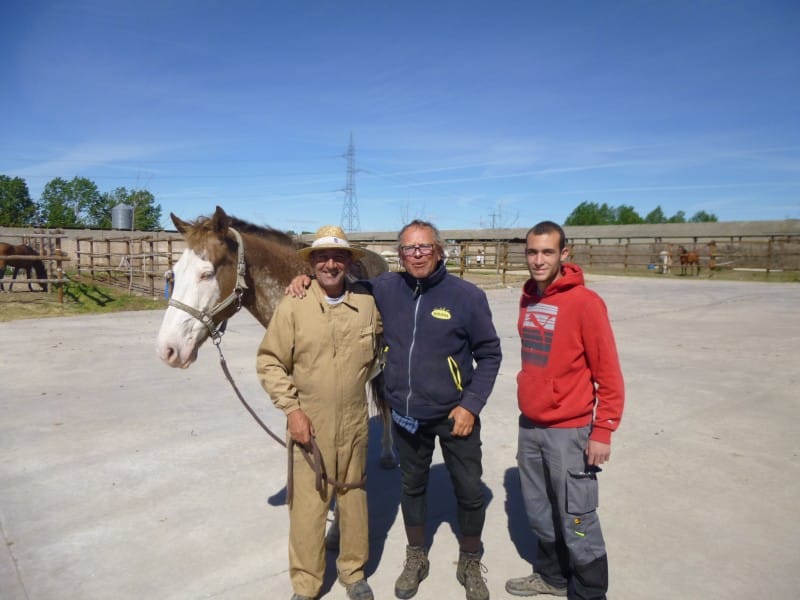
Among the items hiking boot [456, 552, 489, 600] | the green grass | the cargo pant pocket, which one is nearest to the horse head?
hiking boot [456, 552, 489, 600]

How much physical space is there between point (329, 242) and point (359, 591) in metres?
1.66

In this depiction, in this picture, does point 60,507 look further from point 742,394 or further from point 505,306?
point 505,306

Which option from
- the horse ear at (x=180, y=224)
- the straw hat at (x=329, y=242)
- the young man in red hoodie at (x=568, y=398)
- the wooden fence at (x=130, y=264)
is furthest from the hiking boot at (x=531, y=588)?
the wooden fence at (x=130, y=264)

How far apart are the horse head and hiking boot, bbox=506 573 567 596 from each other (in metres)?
1.95

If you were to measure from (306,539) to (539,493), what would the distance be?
111 centimetres

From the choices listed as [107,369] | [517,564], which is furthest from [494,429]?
[107,369]

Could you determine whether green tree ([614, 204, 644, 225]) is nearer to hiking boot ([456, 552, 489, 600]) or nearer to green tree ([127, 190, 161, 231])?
green tree ([127, 190, 161, 231])

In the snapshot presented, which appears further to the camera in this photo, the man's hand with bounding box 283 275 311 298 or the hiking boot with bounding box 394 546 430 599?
the hiking boot with bounding box 394 546 430 599

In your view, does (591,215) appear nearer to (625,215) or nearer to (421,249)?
(625,215)

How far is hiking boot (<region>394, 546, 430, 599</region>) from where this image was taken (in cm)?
248

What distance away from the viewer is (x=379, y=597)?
2.49 m

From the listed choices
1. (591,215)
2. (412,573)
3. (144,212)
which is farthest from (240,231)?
(591,215)

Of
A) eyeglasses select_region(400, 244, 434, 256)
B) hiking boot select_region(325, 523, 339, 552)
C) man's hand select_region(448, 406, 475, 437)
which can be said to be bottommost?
hiking boot select_region(325, 523, 339, 552)

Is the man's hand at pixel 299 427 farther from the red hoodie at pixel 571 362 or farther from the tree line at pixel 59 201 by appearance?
the tree line at pixel 59 201
